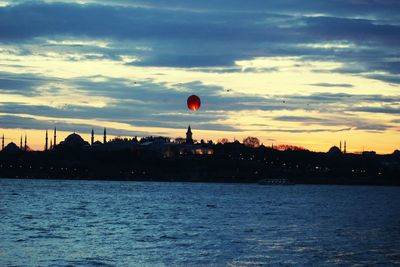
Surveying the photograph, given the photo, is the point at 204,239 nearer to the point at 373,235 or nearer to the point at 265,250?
the point at 265,250

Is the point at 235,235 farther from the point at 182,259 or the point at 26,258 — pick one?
the point at 26,258

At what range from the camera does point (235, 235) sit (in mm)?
54875

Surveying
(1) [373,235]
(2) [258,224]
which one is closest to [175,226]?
(2) [258,224]

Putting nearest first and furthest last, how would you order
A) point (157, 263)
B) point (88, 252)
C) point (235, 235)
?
point (157, 263), point (88, 252), point (235, 235)

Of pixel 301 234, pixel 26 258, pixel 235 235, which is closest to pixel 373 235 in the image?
pixel 301 234

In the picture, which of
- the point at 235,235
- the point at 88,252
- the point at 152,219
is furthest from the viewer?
the point at 152,219

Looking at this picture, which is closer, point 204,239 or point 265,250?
point 265,250

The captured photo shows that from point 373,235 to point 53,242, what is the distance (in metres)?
21.9

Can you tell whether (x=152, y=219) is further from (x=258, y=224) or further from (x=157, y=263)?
(x=157, y=263)

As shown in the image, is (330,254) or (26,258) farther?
(330,254)

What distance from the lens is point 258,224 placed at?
65438 millimetres

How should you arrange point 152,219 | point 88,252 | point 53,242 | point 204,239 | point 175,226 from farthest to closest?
point 152,219, point 175,226, point 204,239, point 53,242, point 88,252

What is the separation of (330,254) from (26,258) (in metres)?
15.7

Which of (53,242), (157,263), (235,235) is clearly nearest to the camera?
(157,263)
